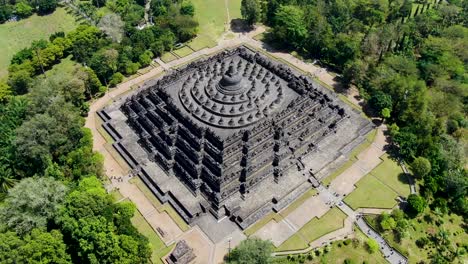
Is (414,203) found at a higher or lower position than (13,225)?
lower

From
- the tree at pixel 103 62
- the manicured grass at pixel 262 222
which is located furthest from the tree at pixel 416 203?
the tree at pixel 103 62

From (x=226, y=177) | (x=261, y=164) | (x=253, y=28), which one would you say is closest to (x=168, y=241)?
(x=226, y=177)

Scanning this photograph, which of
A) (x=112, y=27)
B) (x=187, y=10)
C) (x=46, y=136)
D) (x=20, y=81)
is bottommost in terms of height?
(x=20, y=81)

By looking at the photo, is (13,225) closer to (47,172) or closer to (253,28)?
(47,172)

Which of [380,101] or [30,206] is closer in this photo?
[30,206]

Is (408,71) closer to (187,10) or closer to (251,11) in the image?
(251,11)

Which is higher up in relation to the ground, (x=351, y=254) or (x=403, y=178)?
(x=403, y=178)

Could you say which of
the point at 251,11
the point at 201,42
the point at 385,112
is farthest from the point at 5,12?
the point at 385,112
